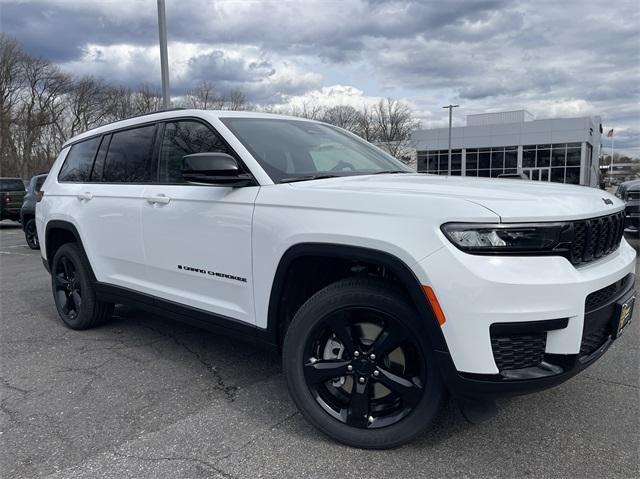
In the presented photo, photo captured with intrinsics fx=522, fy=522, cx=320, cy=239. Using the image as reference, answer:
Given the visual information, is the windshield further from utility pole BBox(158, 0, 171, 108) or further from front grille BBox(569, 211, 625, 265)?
utility pole BBox(158, 0, 171, 108)

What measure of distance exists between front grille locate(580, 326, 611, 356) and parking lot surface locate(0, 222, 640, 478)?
1.87 feet

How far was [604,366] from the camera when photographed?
3.74 m

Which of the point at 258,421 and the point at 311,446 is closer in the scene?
the point at 311,446

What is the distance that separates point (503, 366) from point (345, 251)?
2.85ft

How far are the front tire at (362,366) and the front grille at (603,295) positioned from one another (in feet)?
2.42

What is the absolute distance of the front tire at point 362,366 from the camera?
246 centimetres

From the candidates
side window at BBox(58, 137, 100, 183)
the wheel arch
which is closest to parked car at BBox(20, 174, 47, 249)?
the wheel arch

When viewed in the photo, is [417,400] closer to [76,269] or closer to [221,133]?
[221,133]

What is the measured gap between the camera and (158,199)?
140 inches

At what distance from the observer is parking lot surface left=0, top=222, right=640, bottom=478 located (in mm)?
2502

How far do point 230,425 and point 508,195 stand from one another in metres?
1.93

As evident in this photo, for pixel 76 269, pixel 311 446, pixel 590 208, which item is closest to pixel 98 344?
pixel 76 269

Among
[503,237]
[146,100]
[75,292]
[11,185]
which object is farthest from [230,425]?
[146,100]

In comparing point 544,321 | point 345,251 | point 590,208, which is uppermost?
point 590,208
